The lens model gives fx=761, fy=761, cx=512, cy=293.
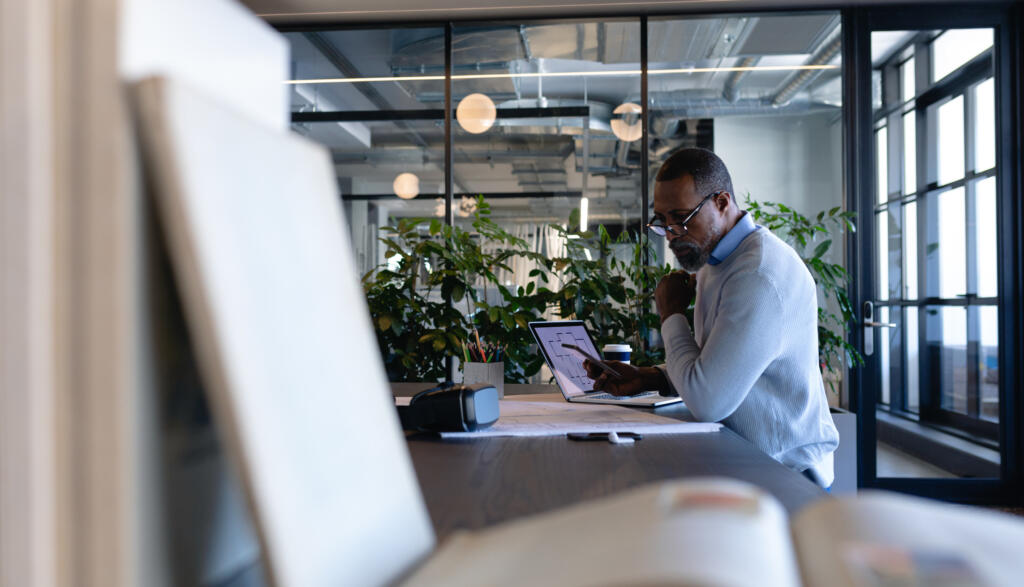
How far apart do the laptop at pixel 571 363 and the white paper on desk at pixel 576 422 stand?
0.20 m

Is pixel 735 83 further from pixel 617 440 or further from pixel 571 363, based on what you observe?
pixel 617 440

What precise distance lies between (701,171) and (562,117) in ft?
8.69

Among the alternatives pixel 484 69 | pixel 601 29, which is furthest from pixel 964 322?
Result: pixel 484 69

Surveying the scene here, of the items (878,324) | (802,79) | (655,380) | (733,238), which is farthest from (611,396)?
(802,79)

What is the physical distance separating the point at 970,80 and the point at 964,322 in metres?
1.32

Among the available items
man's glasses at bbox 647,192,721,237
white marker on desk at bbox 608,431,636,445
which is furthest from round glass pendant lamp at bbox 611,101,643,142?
white marker on desk at bbox 608,431,636,445

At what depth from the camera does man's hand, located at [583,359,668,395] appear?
6.03ft

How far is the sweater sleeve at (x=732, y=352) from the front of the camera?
1.55 metres

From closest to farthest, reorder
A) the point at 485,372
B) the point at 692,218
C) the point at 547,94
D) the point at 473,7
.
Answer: the point at 485,372 < the point at 692,218 < the point at 473,7 < the point at 547,94

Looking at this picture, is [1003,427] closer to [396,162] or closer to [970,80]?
[970,80]

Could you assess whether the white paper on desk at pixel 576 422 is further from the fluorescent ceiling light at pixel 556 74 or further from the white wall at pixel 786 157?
the fluorescent ceiling light at pixel 556 74

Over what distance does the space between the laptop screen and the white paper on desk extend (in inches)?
9.3

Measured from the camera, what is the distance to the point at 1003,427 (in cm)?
407

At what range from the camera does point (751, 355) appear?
1635mm
